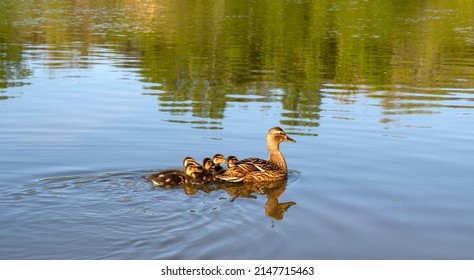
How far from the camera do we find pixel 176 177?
42.8 ft

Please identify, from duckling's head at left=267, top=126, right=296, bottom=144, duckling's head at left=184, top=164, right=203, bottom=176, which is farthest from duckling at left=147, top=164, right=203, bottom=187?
duckling's head at left=267, top=126, right=296, bottom=144

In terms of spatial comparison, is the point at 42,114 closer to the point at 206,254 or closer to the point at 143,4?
the point at 206,254

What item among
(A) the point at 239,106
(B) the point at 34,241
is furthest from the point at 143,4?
(B) the point at 34,241

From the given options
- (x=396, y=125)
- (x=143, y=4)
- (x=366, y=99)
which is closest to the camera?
(x=396, y=125)

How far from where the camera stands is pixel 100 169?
45.1 ft

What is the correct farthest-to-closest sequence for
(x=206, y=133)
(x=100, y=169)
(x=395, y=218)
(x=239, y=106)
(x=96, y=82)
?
(x=96, y=82) < (x=239, y=106) < (x=206, y=133) < (x=100, y=169) < (x=395, y=218)

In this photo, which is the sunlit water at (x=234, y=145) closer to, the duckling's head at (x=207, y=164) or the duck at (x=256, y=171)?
the duck at (x=256, y=171)

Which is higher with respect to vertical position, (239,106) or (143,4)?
(143,4)

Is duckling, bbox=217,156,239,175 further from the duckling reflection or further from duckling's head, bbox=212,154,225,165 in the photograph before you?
the duckling reflection

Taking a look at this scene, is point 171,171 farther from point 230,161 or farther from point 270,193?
point 270,193

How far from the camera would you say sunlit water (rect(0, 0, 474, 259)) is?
10.5 m

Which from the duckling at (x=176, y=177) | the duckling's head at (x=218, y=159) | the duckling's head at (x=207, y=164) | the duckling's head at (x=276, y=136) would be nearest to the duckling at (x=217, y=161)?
the duckling's head at (x=218, y=159)

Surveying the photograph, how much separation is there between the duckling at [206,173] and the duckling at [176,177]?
0.08 m

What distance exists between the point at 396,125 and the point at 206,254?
357 inches
